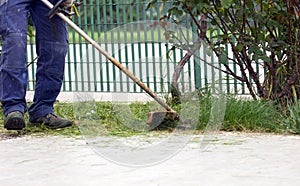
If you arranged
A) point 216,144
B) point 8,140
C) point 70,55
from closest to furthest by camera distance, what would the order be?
1. point 216,144
2. point 8,140
3. point 70,55

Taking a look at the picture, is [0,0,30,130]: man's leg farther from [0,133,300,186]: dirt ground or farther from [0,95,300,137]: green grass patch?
[0,133,300,186]: dirt ground

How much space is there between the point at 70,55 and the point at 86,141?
11.0 ft

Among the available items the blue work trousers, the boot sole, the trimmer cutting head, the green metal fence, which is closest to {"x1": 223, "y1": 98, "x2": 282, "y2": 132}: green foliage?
the trimmer cutting head

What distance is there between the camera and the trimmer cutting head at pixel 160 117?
7090 millimetres

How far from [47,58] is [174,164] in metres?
2.00

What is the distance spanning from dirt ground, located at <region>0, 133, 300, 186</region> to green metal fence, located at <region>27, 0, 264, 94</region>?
6.11ft

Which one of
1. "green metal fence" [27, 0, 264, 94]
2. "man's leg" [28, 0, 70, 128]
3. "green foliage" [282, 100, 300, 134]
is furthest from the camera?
"green metal fence" [27, 0, 264, 94]

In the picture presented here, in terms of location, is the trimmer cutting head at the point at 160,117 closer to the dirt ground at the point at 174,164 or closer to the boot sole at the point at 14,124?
the dirt ground at the point at 174,164

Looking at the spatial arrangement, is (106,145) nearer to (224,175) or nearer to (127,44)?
(224,175)

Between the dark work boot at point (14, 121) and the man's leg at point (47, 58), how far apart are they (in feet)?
1.49

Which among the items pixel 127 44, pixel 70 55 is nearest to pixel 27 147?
pixel 127 44

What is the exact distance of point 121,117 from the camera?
305 inches

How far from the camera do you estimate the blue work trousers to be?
7.08 m

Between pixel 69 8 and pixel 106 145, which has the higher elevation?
pixel 69 8
